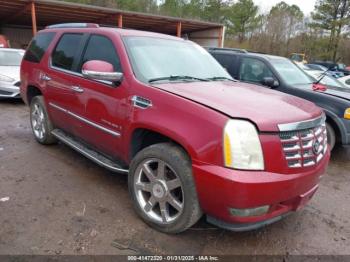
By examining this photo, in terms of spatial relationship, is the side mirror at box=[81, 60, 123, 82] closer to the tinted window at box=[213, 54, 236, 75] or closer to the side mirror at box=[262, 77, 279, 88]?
the side mirror at box=[262, 77, 279, 88]

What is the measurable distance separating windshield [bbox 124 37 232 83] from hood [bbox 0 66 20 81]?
612 cm

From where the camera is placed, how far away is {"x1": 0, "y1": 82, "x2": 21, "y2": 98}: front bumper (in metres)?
8.34

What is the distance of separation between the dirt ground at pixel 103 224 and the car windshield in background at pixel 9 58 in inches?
244

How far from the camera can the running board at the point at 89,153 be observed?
339 centimetres

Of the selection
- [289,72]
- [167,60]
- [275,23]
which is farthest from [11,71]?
[275,23]

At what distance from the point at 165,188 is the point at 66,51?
8.39 ft

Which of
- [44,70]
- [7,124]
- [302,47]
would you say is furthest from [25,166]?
[302,47]

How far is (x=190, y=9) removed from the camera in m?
49.5

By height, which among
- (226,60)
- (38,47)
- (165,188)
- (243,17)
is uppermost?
(243,17)

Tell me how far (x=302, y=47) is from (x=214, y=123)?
4432 cm

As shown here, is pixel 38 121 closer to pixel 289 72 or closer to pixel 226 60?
pixel 226 60

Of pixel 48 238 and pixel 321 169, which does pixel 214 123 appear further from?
pixel 48 238

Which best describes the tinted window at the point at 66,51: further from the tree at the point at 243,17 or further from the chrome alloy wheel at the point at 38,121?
the tree at the point at 243,17

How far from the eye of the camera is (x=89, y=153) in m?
3.74
